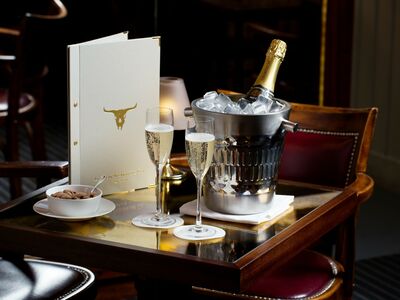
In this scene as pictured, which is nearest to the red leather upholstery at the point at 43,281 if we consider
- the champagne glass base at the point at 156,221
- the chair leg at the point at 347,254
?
the champagne glass base at the point at 156,221

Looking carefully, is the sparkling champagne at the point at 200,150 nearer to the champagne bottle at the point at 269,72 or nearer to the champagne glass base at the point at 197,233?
the champagne glass base at the point at 197,233

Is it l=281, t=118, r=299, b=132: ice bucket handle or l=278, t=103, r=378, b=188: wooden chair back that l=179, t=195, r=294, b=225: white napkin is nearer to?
l=281, t=118, r=299, b=132: ice bucket handle

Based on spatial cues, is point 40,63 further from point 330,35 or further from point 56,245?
point 56,245

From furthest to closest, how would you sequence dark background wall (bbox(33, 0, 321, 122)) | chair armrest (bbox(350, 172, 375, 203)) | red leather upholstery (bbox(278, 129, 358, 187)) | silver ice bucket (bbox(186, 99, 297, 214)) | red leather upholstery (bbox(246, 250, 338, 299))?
dark background wall (bbox(33, 0, 321, 122)) → red leather upholstery (bbox(278, 129, 358, 187)) → chair armrest (bbox(350, 172, 375, 203)) → red leather upholstery (bbox(246, 250, 338, 299)) → silver ice bucket (bbox(186, 99, 297, 214))

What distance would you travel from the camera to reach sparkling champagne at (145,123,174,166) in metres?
2.19

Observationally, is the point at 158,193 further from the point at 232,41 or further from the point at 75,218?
the point at 232,41

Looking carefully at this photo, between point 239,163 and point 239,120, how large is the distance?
0.12 m

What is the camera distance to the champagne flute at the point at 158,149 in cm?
220

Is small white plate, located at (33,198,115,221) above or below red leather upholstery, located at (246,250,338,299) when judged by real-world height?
above

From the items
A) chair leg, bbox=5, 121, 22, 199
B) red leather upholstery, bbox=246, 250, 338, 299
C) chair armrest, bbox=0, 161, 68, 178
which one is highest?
chair armrest, bbox=0, 161, 68, 178

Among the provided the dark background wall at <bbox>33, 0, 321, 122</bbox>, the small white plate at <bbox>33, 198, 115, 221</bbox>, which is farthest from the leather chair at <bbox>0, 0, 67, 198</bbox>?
the small white plate at <bbox>33, 198, 115, 221</bbox>

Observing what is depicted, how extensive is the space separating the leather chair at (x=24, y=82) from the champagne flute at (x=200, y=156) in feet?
6.75

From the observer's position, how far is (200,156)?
7.04ft

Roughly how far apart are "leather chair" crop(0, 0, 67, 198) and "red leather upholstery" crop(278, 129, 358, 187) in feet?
4.97
